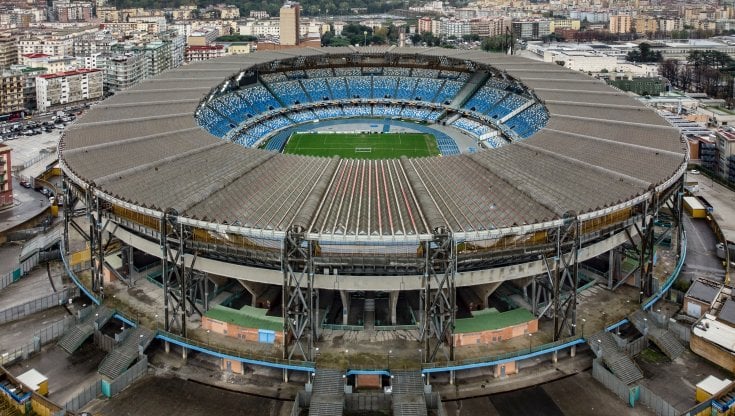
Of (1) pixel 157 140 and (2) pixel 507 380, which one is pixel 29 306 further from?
(2) pixel 507 380

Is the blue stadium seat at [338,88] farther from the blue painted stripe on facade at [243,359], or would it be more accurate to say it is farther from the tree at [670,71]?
the tree at [670,71]

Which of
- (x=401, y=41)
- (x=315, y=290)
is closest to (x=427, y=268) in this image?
(x=315, y=290)

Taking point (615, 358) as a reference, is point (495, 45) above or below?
above

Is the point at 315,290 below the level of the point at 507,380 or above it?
above

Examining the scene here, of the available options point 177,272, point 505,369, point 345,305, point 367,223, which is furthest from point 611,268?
point 177,272

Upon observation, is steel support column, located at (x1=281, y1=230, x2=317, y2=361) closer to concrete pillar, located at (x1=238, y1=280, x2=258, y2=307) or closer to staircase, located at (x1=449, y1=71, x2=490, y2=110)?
concrete pillar, located at (x1=238, y1=280, x2=258, y2=307)

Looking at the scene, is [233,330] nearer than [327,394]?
No

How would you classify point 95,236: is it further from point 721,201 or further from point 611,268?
point 721,201

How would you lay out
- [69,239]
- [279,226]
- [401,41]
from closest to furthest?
[279,226] → [69,239] → [401,41]
